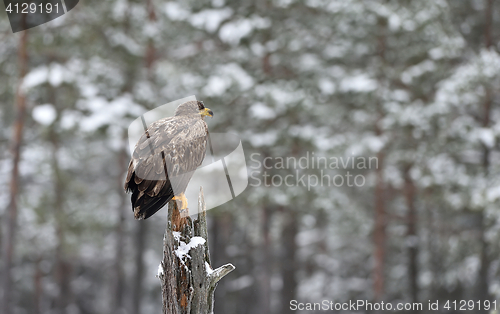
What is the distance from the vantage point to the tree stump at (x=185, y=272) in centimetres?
407

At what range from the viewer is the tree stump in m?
4.07

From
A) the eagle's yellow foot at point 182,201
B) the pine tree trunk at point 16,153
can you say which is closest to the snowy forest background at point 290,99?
the pine tree trunk at point 16,153

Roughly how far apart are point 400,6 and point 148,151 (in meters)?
9.63

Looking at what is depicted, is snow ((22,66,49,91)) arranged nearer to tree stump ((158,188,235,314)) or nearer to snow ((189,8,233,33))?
snow ((189,8,233,33))

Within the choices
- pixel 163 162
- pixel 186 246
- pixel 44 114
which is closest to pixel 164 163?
pixel 163 162

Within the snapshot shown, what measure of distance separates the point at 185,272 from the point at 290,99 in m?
7.99

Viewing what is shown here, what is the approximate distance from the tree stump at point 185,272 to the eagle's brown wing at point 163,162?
0.23 meters

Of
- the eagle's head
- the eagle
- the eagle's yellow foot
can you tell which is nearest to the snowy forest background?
the eagle's head

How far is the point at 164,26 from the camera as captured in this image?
1331cm

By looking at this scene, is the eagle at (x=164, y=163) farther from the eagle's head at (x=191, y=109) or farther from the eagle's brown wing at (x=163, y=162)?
the eagle's head at (x=191, y=109)

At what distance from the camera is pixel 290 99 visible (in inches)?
452

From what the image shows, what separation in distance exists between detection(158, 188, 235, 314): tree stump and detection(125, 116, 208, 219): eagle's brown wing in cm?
23

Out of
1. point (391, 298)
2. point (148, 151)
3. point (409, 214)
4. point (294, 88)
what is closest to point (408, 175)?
point (409, 214)

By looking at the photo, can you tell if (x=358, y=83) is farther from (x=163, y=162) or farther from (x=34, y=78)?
(x=163, y=162)
